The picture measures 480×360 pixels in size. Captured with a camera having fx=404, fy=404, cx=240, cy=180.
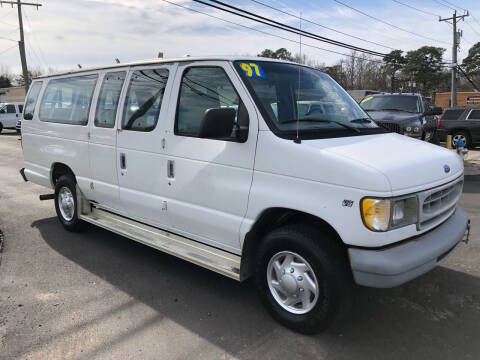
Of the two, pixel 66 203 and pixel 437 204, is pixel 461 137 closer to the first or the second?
pixel 437 204

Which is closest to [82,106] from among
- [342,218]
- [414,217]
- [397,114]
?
[342,218]

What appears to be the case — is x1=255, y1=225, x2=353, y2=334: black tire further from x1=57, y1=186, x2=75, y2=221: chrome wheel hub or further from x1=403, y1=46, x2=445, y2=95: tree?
x1=403, y1=46, x2=445, y2=95: tree

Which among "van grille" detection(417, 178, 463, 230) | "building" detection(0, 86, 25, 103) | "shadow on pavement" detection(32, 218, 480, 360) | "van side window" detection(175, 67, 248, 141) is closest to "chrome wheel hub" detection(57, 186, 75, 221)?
"shadow on pavement" detection(32, 218, 480, 360)

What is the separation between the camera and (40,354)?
9.73ft

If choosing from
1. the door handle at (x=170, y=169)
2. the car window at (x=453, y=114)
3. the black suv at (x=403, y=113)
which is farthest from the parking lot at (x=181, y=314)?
the car window at (x=453, y=114)

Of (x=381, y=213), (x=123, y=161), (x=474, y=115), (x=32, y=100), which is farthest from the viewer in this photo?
(x=474, y=115)

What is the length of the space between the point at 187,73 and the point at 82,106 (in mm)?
2014

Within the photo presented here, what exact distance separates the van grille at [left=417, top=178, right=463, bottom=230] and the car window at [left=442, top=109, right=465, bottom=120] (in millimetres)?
13697

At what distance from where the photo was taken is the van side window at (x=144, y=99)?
4065 millimetres

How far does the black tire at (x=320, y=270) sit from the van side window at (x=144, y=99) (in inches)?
71.2

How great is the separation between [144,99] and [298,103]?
1.68 meters

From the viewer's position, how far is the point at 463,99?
164 ft

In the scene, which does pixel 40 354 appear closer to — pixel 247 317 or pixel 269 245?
pixel 247 317

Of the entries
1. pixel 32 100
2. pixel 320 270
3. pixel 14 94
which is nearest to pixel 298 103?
pixel 320 270
